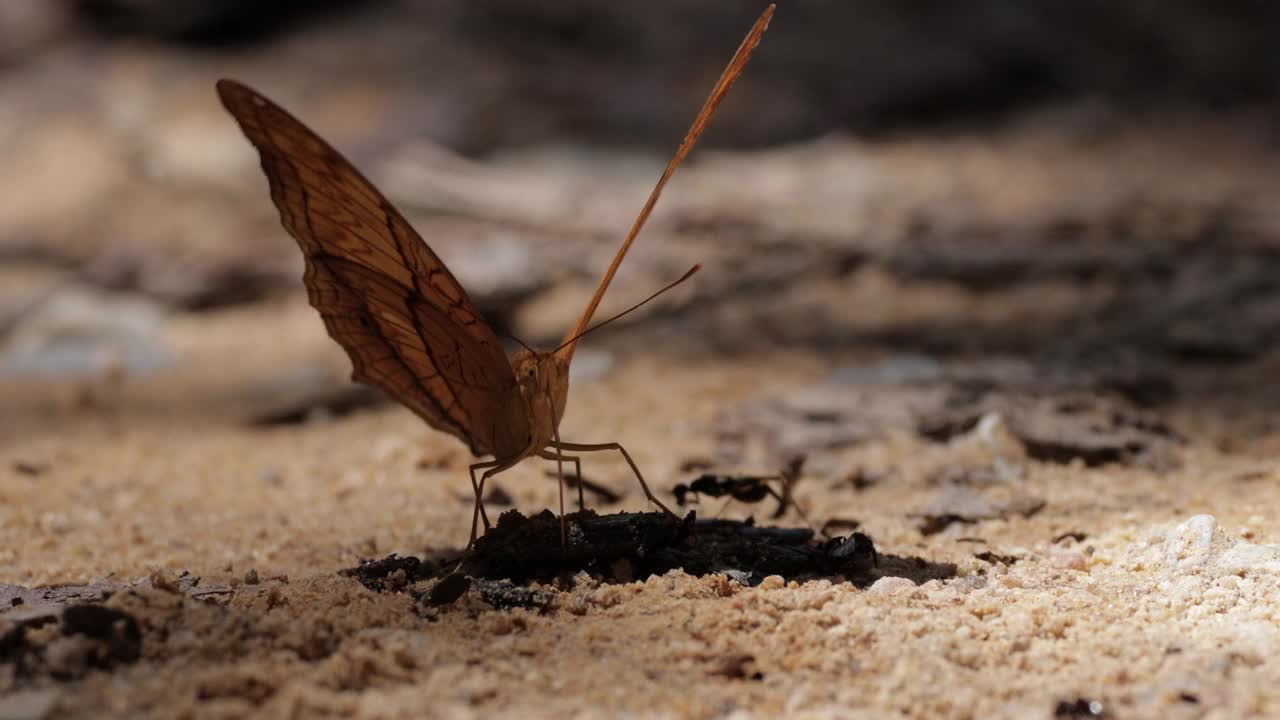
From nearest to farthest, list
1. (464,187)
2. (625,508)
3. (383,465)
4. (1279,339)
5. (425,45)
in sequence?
(625,508) → (383,465) → (1279,339) → (464,187) → (425,45)

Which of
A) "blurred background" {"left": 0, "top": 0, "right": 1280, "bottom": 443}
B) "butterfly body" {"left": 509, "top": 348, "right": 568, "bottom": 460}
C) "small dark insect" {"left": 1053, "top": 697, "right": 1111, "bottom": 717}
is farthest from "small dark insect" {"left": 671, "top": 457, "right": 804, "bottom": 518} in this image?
"blurred background" {"left": 0, "top": 0, "right": 1280, "bottom": 443}

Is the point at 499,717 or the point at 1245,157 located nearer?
the point at 499,717

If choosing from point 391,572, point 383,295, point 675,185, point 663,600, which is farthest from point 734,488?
point 675,185

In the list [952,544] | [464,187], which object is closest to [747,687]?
[952,544]

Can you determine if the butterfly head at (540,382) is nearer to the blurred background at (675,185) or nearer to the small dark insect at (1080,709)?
the small dark insect at (1080,709)

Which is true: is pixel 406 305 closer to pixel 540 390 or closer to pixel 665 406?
pixel 540 390

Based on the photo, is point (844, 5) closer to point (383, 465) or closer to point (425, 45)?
point (425, 45)

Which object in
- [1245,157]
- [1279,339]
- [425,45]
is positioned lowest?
[1279,339]

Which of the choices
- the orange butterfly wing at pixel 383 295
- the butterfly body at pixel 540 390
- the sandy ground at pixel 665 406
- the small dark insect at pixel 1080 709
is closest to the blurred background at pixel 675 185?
the sandy ground at pixel 665 406
